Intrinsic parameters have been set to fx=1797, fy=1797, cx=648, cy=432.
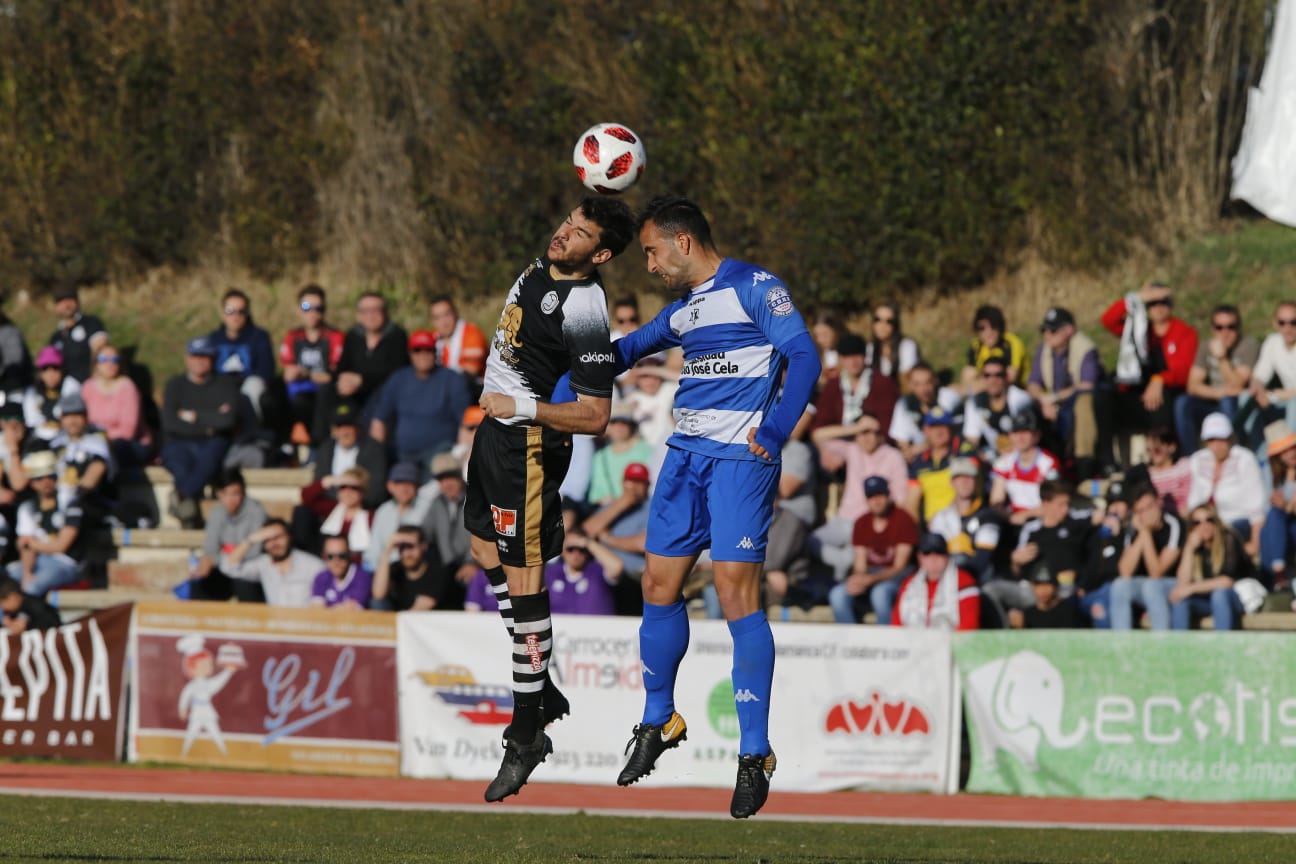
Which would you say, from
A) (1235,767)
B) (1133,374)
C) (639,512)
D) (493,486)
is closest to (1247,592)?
(1235,767)

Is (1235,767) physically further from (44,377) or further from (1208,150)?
(44,377)

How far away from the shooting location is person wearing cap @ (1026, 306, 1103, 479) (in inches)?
642

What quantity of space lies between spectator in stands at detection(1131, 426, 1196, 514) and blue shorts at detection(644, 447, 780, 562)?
7608mm

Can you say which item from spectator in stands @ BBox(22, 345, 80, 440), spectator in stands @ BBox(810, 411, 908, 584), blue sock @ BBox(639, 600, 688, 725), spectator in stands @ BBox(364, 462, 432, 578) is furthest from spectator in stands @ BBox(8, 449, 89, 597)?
blue sock @ BBox(639, 600, 688, 725)

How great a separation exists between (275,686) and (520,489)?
7585 mm

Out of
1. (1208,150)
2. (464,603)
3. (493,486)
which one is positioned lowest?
(464,603)

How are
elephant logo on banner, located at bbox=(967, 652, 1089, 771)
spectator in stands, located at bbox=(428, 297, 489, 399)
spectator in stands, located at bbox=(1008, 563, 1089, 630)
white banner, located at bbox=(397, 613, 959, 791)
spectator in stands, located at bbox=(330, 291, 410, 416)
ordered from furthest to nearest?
spectator in stands, located at bbox=(330, 291, 410, 416), spectator in stands, located at bbox=(428, 297, 489, 399), spectator in stands, located at bbox=(1008, 563, 1089, 630), white banner, located at bbox=(397, 613, 959, 791), elephant logo on banner, located at bbox=(967, 652, 1089, 771)

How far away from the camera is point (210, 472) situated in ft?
59.8

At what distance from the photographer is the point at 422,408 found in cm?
1705

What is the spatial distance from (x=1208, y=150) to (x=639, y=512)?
9599 mm

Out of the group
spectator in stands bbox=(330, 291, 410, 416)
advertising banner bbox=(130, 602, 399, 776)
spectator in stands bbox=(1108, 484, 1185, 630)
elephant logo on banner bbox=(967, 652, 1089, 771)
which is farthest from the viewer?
spectator in stands bbox=(330, 291, 410, 416)

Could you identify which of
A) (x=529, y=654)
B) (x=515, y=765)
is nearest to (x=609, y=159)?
(x=529, y=654)

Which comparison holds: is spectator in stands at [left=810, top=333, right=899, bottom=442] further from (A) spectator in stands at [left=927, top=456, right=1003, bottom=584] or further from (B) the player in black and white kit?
(B) the player in black and white kit

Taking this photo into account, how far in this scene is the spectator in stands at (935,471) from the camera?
15570mm
